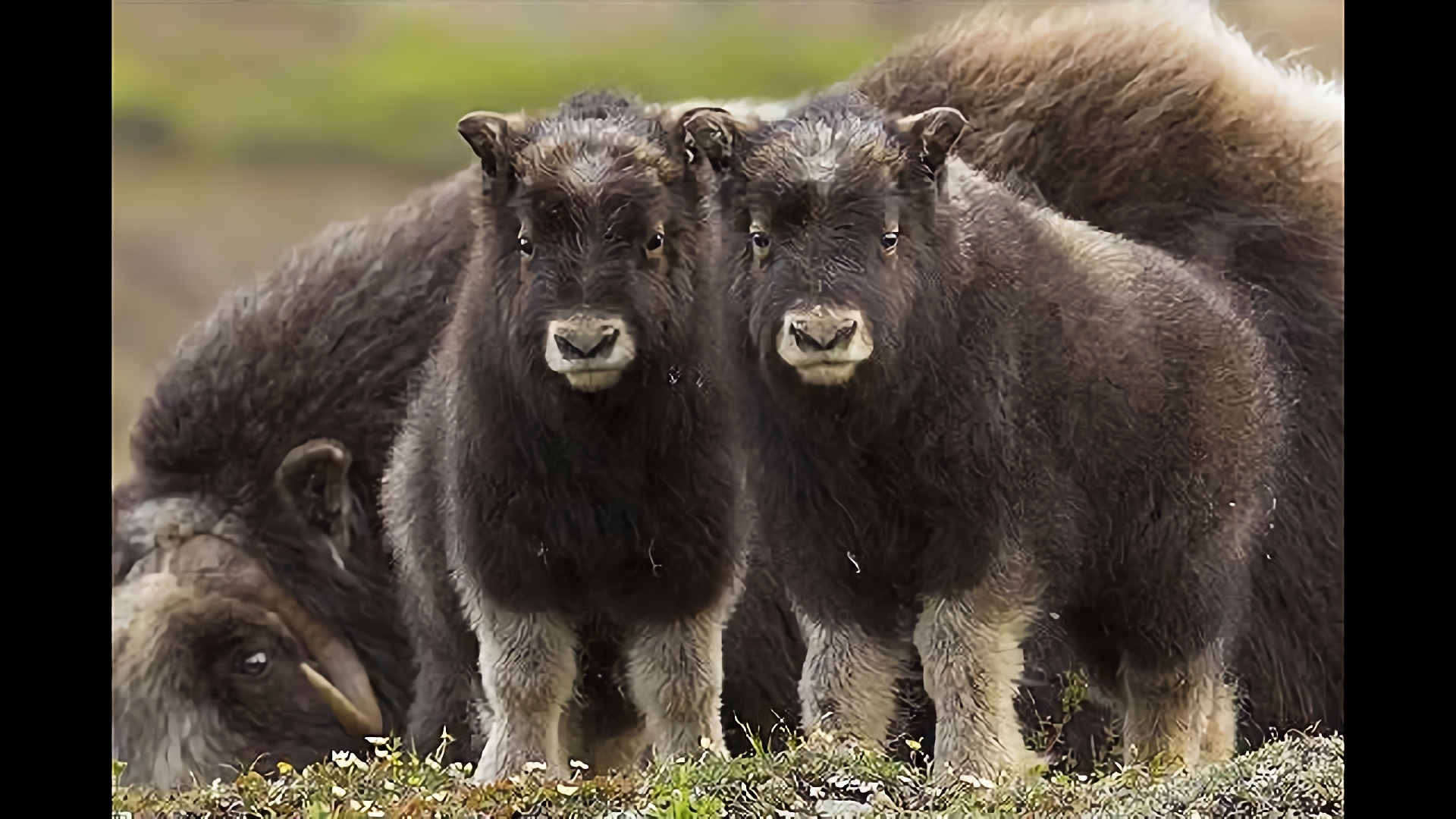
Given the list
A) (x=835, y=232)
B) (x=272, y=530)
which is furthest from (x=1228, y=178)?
(x=272, y=530)

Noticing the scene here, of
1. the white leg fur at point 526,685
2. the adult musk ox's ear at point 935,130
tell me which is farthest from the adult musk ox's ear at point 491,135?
the white leg fur at point 526,685

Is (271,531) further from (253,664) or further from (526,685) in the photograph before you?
(526,685)

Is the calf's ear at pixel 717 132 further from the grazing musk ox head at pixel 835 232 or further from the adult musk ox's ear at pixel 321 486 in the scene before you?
the adult musk ox's ear at pixel 321 486

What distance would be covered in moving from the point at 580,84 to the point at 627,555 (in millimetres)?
669

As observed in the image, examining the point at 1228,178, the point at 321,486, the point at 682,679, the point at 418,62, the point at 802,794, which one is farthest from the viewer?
the point at 321,486

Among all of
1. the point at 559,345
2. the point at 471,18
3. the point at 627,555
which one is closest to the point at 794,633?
the point at 627,555

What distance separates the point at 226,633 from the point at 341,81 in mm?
1004

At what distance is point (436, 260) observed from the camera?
328 centimetres

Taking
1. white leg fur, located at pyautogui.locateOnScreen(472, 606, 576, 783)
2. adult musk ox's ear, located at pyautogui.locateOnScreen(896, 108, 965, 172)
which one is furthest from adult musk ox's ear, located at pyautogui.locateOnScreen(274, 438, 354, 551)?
adult musk ox's ear, located at pyautogui.locateOnScreen(896, 108, 965, 172)

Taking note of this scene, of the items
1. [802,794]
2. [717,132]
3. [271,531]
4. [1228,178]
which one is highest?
[1228,178]

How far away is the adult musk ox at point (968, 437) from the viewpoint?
2.10 m

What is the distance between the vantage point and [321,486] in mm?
3148
